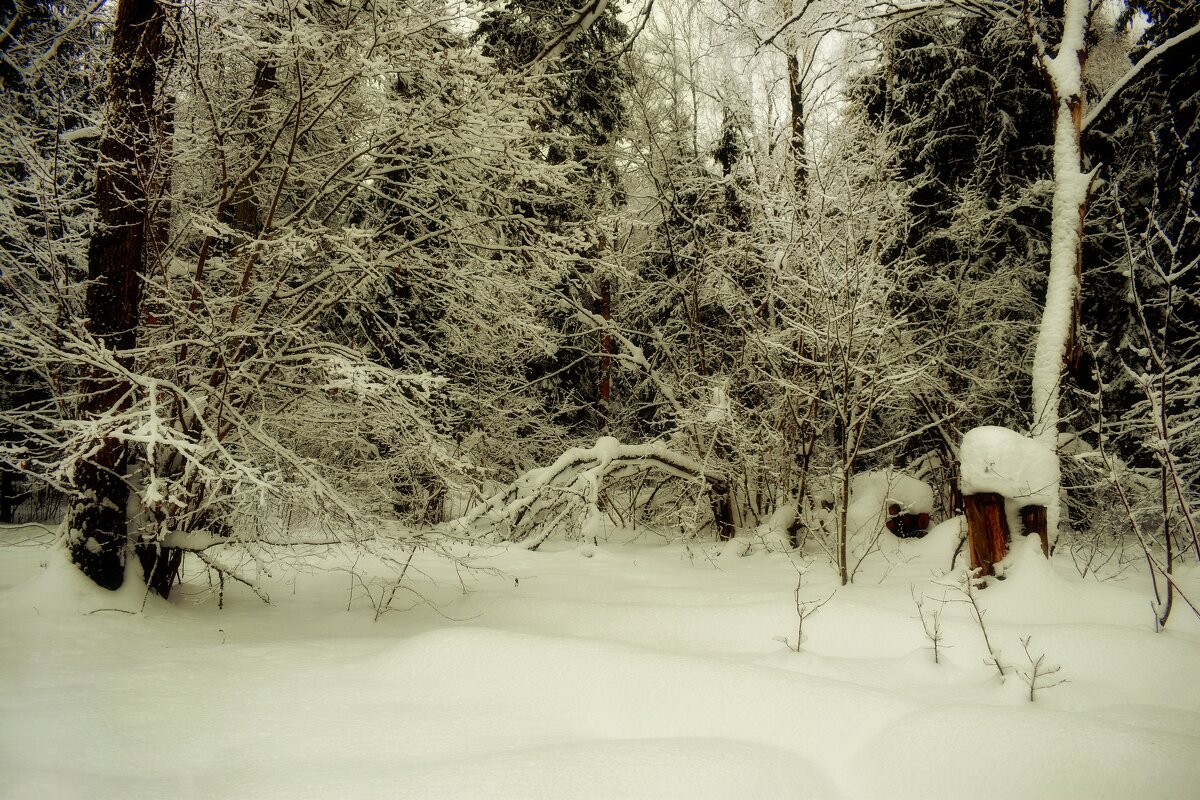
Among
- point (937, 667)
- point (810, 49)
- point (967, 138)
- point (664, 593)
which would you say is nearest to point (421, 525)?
point (664, 593)

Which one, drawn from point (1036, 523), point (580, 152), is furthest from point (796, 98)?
point (1036, 523)

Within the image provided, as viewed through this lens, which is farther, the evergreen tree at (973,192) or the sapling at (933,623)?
the evergreen tree at (973,192)

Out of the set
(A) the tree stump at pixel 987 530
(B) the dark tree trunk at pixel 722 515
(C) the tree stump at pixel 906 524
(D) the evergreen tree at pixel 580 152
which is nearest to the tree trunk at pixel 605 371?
(D) the evergreen tree at pixel 580 152


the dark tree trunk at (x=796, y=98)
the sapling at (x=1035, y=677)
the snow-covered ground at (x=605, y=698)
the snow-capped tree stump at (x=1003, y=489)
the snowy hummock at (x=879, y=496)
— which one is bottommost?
the snow-covered ground at (x=605, y=698)

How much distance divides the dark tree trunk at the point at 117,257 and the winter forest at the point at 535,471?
3cm

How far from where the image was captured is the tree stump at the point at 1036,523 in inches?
189

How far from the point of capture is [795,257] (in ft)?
21.5

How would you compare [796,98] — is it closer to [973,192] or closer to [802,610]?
[973,192]

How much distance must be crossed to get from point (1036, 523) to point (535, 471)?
492 cm

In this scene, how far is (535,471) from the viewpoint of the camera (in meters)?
7.62

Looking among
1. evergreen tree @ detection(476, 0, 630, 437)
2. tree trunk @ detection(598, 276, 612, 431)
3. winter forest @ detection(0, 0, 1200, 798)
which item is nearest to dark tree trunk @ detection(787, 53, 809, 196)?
winter forest @ detection(0, 0, 1200, 798)

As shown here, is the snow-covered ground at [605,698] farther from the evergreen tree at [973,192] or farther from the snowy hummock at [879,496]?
the evergreen tree at [973,192]

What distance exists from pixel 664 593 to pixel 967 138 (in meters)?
9.25

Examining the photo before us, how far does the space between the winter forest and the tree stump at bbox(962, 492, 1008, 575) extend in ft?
0.11
